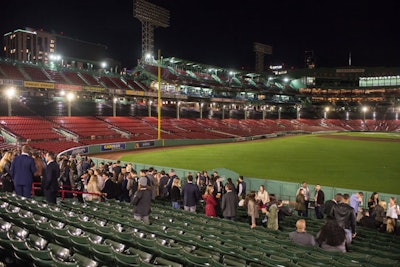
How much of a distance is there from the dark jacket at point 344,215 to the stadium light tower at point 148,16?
5984 centimetres

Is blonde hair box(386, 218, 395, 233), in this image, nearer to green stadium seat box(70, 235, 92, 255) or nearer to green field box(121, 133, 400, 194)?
green stadium seat box(70, 235, 92, 255)

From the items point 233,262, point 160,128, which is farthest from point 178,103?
point 233,262

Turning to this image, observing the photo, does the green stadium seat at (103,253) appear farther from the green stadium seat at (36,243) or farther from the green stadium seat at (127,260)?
the green stadium seat at (36,243)

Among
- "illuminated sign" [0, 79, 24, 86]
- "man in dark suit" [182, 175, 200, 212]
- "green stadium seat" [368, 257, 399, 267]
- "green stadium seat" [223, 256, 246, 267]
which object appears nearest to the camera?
"green stadium seat" [223, 256, 246, 267]

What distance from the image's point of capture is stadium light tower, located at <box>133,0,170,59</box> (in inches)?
2426

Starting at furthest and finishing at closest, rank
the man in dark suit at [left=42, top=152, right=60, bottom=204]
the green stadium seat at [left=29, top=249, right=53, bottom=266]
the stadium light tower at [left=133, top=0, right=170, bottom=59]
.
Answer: the stadium light tower at [left=133, top=0, right=170, bottom=59] < the man in dark suit at [left=42, top=152, right=60, bottom=204] < the green stadium seat at [left=29, top=249, right=53, bottom=266]

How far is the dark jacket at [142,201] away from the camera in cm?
762

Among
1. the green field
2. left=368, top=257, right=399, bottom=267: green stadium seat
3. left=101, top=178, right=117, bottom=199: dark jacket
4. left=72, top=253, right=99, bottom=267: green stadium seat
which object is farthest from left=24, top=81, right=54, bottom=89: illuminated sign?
left=368, top=257, right=399, bottom=267: green stadium seat

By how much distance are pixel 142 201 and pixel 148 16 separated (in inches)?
Result: 2399

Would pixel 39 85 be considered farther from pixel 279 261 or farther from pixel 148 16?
pixel 279 261

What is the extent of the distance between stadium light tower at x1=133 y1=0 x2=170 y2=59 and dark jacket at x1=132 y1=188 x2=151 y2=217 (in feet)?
192

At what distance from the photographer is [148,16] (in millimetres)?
63375

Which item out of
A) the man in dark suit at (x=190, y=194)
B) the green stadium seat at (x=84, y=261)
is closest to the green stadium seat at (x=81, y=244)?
the green stadium seat at (x=84, y=261)

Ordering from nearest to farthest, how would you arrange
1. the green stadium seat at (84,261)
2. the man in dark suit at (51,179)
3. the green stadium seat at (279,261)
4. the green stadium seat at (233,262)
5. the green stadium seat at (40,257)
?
the green stadium seat at (40,257) → the green stadium seat at (84,261) → the green stadium seat at (233,262) → the green stadium seat at (279,261) → the man in dark suit at (51,179)
